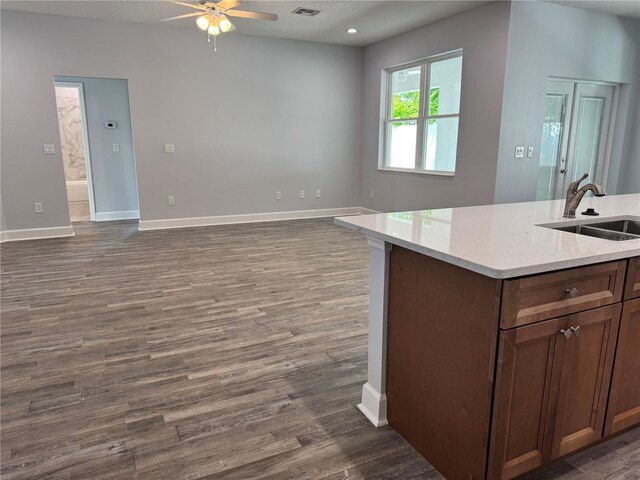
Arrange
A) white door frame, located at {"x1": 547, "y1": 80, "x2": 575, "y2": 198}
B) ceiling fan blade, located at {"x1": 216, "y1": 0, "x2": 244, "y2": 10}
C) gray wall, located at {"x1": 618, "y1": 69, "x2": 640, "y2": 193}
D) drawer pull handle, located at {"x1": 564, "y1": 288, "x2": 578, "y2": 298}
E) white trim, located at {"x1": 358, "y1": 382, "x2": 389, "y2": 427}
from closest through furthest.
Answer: drawer pull handle, located at {"x1": 564, "y1": 288, "x2": 578, "y2": 298} < white trim, located at {"x1": 358, "y1": 382, "x2": 389, "y2": 427} < ceiling fan blade, located at {"x1": 216, "y1": 0, "x2": 244, "y2": 10} < white door frame, located at {"x1": 547, "y1": 80, "x2": 575, "y2": 198} < gray wall, located at {"x1": 618, "y1": 69, "x2": 640, "y2": 193}

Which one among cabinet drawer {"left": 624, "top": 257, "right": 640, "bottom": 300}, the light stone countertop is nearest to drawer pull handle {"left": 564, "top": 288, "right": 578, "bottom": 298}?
the light stone countertop

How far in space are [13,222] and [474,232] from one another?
5.93 meters

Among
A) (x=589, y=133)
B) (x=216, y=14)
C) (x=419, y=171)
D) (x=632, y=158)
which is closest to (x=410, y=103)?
(x=419, y=171)

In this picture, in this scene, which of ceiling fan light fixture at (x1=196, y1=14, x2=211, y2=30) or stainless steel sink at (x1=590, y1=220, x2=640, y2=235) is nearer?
stainless steel sink at (x1=590, y1=220, x2=640, y2=235)

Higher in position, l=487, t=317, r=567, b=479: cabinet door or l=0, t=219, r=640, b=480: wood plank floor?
l=487, t=317, r=567, b=479: cabinet door

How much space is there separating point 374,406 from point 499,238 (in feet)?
3.08

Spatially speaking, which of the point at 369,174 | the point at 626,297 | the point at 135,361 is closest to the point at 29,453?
the point at 135,361

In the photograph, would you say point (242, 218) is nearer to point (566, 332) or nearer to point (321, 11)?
point (321, 11)

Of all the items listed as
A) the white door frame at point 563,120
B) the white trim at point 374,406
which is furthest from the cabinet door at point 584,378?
the white door frame at point 563,120

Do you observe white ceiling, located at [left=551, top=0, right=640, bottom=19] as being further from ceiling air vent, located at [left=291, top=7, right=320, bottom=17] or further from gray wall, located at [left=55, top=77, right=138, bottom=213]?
gray wall, located at [left=55, top=77, right=138, bottom=213]

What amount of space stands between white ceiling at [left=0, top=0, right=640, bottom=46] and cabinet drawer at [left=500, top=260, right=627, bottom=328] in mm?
4363

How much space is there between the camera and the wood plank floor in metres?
1.71

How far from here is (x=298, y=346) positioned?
2.70 meters

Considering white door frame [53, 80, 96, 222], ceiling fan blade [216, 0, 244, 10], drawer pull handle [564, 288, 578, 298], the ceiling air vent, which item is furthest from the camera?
white door frame [53, 80, 96, 222]
